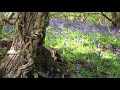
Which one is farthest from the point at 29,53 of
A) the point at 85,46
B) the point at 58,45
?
the point at 85,46

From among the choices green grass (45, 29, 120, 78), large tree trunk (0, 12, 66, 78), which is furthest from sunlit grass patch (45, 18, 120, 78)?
large tree trunk (0, 12, 66, 78)

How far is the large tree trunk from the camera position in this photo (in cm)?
351

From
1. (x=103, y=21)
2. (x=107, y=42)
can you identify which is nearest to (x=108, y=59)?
(x=107, y=42)

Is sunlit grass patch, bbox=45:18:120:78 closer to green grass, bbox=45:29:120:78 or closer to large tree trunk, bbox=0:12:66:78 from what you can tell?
green grass, bbox=45:29:120:78

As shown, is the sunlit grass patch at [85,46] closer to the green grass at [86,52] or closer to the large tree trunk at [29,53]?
the green grass at [86,52]

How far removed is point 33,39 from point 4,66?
1.25 feet

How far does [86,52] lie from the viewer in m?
3.70

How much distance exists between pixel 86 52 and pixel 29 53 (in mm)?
553

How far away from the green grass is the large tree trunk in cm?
13

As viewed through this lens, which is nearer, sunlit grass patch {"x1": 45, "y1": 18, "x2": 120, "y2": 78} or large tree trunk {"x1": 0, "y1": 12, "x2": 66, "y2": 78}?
large tree trunk {"x1": 0, "y1": 12, "x2": 66, "y2": 78}

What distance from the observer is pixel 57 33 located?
367 cm

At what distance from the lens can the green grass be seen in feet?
11.9

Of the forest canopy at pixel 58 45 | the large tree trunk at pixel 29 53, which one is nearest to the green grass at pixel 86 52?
the forest canopy at pixel 58 45
